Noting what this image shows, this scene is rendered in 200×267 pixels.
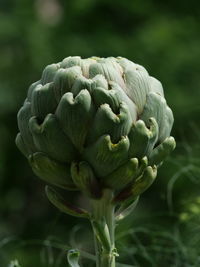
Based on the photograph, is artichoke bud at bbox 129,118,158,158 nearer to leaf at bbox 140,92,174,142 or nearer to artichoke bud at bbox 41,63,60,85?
leaf at bbox 140,92,174,142

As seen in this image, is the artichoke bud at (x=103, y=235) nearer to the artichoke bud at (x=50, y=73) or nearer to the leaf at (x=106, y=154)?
the leaf at (x=106, y=154)

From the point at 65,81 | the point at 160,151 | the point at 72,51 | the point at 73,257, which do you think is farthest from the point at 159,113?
the point at 72,51

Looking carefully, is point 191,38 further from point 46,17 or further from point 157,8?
point 46,17

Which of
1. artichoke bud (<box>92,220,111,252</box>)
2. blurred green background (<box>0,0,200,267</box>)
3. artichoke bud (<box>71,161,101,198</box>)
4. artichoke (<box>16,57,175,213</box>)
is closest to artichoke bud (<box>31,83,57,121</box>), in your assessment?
artichoke (<box>16,57,175,213</box>)

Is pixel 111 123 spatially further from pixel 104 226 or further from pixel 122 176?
pixel 104 226

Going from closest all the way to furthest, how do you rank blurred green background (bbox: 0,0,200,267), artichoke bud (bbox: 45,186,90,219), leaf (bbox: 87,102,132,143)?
leaf (bbox: 87,102,132,143) < artichoke bud (bbox: 45,186,90,219) < blurred green background (bbox: 0,0,200,267)
